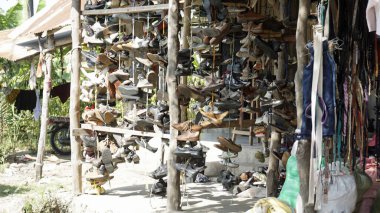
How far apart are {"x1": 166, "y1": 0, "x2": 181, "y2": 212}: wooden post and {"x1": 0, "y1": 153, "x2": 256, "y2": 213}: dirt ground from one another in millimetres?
340

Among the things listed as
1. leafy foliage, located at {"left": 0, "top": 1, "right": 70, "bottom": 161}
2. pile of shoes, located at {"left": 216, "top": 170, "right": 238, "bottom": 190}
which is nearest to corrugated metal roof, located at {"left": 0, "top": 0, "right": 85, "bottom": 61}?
leafy foliage, located at {"left": 0, "top": 1, "right": 70, "bottom": 161}

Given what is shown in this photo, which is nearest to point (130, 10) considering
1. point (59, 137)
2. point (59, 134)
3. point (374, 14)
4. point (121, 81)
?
point (121, 81)

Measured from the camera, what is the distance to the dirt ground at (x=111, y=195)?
228 inches

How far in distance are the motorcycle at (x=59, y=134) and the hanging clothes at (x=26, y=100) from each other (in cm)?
81

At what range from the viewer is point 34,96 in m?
9.86

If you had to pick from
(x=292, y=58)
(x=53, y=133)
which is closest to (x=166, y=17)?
(x=292, y=58)

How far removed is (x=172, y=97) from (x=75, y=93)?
1.83m

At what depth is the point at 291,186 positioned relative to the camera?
163 inches

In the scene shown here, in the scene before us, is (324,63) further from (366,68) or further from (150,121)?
(150,121)

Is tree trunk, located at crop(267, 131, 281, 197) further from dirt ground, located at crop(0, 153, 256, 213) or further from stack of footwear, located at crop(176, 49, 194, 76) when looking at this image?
stack of footwear, located at crop(176, 49, 194, 76)

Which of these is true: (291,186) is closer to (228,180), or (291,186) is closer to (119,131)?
(228,180)

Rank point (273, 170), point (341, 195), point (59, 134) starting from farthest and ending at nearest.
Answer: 1. point (59, 134)
2. point (273, 170)
3. point (341, 195)

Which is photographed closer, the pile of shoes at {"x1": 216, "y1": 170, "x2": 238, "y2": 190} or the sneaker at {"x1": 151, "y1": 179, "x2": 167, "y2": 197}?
the sneaker at {"x1": 151, "y1": 179, "x2": 167, "y2": 197}

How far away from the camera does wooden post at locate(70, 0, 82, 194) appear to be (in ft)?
21.5
